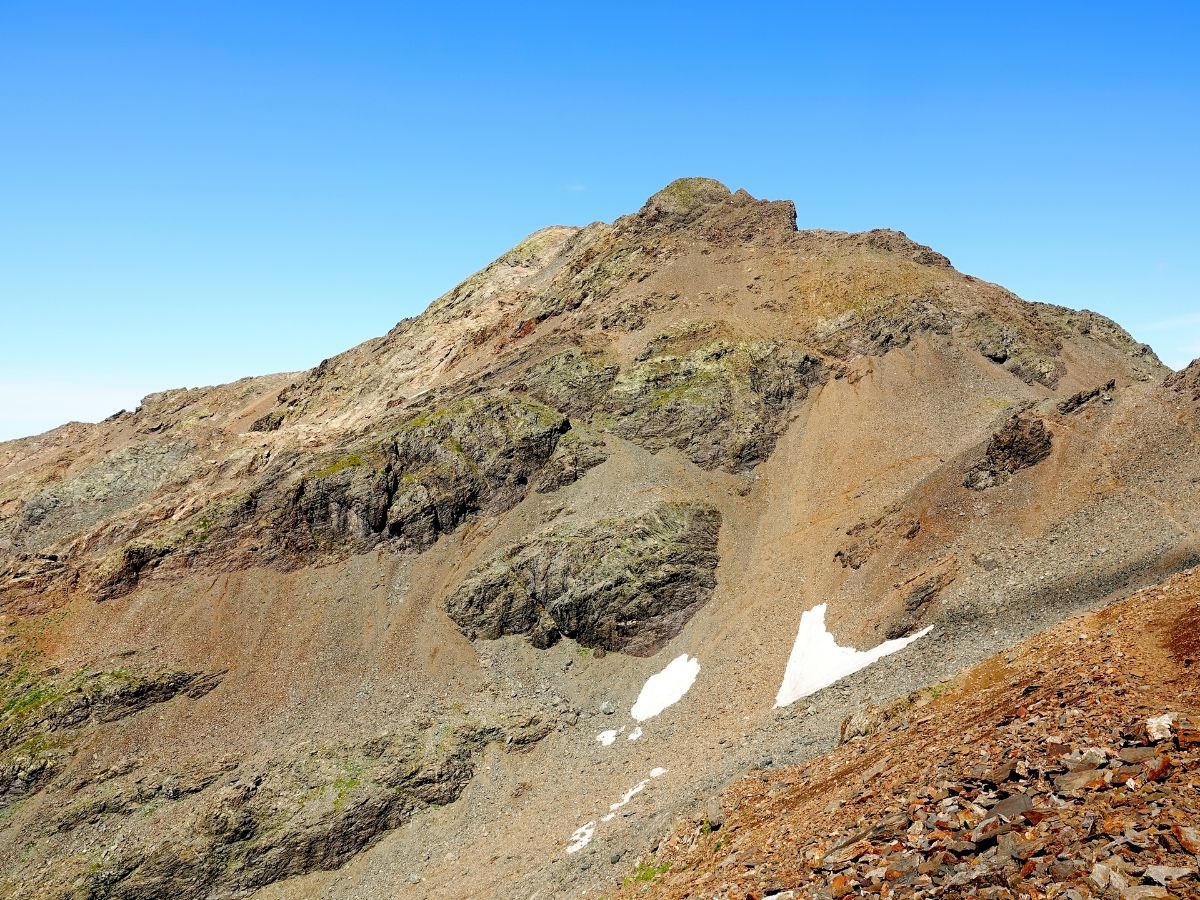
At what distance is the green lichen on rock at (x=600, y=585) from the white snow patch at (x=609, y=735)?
7.75 metres

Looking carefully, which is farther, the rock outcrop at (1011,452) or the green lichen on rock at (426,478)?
the green lichen on rock at (426,478)

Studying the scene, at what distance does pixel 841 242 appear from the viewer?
310 ft

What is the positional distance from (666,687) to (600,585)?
405 inches

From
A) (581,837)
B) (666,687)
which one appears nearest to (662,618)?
(666,687)

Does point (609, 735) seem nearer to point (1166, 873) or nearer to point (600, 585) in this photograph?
point (600, 585)

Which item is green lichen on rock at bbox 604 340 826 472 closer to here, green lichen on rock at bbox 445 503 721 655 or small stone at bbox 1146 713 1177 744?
green lichen on rock at bbox 445 503 721 655

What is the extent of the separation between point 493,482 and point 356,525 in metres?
13.5

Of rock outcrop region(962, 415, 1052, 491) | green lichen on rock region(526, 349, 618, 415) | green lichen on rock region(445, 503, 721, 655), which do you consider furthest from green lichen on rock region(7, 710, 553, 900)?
green lichen on rock region(526, 349, 618, 415)

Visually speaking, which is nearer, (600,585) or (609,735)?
(609,735)

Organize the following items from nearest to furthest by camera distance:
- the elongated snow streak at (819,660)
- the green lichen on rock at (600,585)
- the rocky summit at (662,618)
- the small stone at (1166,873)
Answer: the small stone at (1166,873) → the rocky summit at (662,618) → the elongated snow streak at (819,660) → the green lichen on rock at (600,585)

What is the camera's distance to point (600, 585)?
5862 centimetres

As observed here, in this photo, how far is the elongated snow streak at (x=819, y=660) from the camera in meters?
42.7

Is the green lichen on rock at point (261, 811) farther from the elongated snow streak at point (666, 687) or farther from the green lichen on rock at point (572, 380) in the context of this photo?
the green lichen on rock at point (572, 380)

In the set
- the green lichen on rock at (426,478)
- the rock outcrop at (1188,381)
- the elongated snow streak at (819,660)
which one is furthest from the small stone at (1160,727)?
the green lichen on rock at (426,478)
